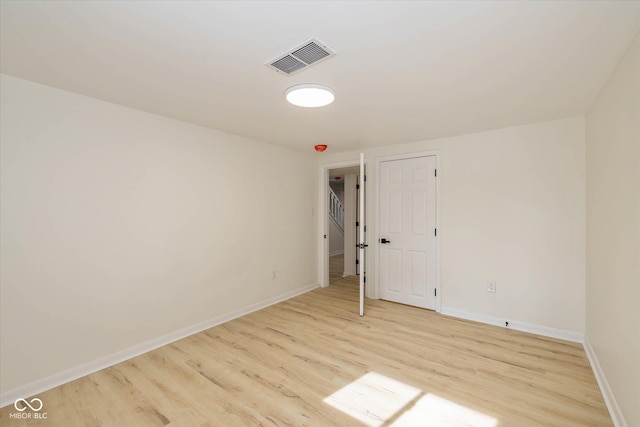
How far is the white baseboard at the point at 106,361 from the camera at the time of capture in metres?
2.10

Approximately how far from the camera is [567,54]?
175 centimetres

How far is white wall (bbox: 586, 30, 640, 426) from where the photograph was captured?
157cm

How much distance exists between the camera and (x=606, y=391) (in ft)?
6.79

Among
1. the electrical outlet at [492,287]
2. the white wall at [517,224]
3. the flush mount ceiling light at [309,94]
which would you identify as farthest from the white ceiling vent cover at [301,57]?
the electrical outlet at [492,287]

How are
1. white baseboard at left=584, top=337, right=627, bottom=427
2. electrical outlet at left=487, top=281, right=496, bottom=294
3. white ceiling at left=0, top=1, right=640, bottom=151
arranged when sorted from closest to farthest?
white ceiling at left=0, top=1, right=640, bottom=151, white baseboard at left=584, top=337, right=627, bottom=427, electrical outlet at left=487, top=281, right=496, bottom=294

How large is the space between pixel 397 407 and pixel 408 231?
8.13ft

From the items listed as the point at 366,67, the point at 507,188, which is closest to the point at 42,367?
the point at 366,67

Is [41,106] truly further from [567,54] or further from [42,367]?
[567,54]

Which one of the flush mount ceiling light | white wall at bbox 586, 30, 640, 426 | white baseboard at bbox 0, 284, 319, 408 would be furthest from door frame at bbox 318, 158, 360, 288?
white wall at bbox 586, 30, 640, 426

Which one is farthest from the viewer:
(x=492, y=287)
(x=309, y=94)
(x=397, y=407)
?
(x=492, y=287)

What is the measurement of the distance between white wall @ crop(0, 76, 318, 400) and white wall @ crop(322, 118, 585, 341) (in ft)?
8.81

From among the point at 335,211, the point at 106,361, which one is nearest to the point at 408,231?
the point at 106,361

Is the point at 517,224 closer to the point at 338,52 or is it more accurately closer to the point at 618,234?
the point at 618,234

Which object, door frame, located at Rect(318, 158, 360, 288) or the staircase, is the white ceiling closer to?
door frame, located at Rect(318, 158, 360, 288)
